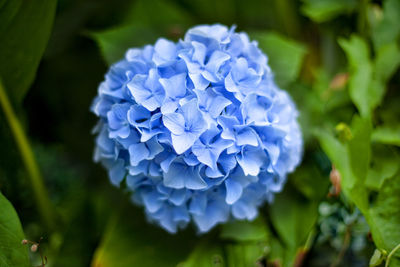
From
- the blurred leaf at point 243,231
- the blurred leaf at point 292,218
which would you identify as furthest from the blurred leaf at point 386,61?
the blurred leaf at point 243,231

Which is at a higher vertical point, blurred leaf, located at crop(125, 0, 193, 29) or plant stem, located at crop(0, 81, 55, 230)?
blurred leaf, located at crop(125, 0, 193, 29)

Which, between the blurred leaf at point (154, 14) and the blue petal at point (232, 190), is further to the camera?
the blurred leaf at point (154, 14)

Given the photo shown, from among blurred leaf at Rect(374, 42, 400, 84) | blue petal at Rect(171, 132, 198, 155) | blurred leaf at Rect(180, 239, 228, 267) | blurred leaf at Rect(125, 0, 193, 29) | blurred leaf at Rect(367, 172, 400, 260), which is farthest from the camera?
blurred leaf at Rect(125, 0, 193, 29)

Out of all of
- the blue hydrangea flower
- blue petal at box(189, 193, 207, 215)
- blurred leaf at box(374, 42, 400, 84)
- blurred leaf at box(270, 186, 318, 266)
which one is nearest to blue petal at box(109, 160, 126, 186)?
the blue hydrangea flower

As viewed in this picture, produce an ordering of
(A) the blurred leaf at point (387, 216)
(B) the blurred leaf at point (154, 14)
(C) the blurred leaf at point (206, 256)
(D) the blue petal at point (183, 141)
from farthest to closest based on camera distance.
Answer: (B) the blurred leaf at point (154, 14)
(C) the blurred leaf at point (206, 256)
(A) the blurred leaf at point (387, 216)
(D) the blue petal at point (183, 141)

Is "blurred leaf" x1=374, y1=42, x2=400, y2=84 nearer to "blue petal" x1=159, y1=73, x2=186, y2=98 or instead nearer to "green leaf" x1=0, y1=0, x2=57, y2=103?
"blue petal" x1=159, y1=73, x2=186, y2=98

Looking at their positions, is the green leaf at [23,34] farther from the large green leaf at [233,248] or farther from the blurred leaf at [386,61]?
the blurred leaf at [386,61]

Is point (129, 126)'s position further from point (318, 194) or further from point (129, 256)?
point (318, 194)
